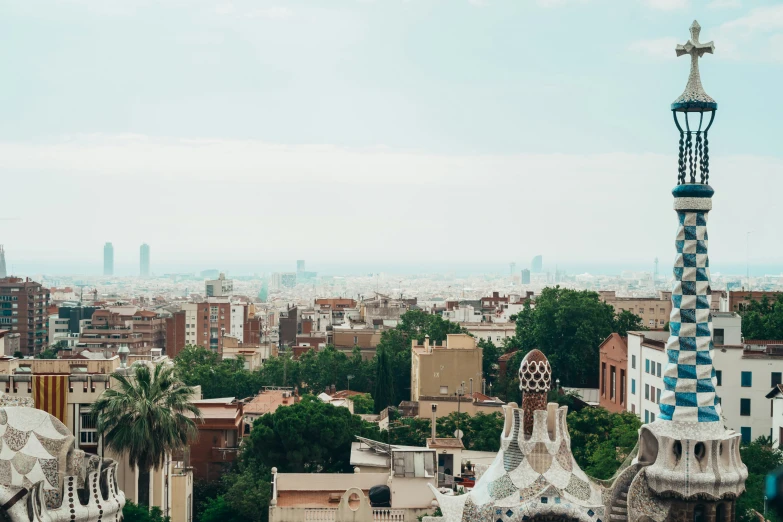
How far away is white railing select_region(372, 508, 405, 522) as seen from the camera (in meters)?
22.6

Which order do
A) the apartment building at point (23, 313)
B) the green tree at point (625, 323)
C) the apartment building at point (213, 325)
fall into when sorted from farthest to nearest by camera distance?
the apartment building at point (213, 325)
the apartment building at point (23, 313)
the green tree at point (625, 323)

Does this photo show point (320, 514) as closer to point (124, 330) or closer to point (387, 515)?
point (387, 515)

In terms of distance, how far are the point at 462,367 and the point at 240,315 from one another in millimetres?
77547

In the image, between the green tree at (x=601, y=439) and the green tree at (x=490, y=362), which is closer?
the green tree at (x=601, y=439)

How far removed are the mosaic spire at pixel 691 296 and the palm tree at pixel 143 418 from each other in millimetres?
13714

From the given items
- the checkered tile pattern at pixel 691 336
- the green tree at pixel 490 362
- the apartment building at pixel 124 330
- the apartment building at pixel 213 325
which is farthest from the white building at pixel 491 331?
the checkered tile pattern at pixel 691 336

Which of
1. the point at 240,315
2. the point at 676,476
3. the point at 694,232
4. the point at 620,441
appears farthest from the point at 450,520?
the point at 240,315

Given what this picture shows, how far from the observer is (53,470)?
16328mm

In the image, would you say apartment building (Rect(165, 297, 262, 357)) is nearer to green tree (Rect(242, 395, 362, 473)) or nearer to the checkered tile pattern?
green tree (Rect(242, 395, 362, 473))

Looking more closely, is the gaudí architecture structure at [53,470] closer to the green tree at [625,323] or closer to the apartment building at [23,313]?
the green tree at [625,323]

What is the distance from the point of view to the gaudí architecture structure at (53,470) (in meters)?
16.0

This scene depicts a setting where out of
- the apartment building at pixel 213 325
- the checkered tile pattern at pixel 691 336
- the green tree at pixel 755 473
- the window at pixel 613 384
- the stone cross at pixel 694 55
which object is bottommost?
the apartment building at pixel 213 325

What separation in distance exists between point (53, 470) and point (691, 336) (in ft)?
30.0

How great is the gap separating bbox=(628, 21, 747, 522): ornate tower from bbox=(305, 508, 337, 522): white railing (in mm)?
9400
